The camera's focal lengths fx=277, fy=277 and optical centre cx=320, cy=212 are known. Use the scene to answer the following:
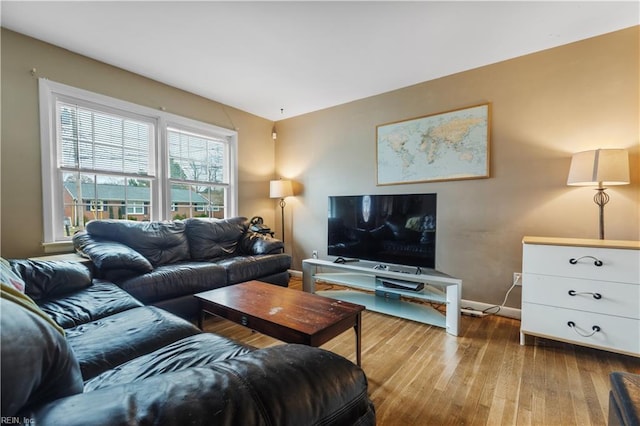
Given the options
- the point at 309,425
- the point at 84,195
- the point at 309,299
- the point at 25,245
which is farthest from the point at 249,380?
the point at 84,195

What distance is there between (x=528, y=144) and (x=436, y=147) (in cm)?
80

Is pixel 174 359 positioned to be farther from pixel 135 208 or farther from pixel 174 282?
pixel 135 208

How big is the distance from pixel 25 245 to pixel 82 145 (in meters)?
1.03

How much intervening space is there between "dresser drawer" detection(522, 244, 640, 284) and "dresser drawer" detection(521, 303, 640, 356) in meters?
0.27

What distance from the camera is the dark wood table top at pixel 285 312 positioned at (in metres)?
1.45

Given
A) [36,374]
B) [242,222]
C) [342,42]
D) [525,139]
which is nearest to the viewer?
[36,374]

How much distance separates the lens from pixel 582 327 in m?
1.94

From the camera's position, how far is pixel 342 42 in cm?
236

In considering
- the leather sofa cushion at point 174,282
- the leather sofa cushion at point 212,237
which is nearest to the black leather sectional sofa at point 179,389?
the leather sofa cushion at point 174,282

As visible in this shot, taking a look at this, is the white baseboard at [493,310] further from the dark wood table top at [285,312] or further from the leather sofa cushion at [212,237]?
the leather sofa cushion at [212,237]

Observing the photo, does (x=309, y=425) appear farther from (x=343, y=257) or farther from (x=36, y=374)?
Result: (x=343, y=257)

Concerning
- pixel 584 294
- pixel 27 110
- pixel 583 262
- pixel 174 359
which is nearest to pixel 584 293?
pixel 584 294

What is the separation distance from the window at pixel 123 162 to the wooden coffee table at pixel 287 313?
6.06 ft

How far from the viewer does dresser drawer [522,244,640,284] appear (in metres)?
1.80
